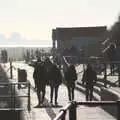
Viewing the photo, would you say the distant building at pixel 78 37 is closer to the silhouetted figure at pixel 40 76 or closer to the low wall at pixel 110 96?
the silhouetted figure at pixel 40 76

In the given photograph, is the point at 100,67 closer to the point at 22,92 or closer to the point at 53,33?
the point at 22,92

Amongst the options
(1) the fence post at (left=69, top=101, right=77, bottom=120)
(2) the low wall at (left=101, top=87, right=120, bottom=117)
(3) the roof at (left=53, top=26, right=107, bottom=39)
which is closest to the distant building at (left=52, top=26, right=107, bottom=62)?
(3) the roof at (left=53, top=26, right=107, bottom=39)

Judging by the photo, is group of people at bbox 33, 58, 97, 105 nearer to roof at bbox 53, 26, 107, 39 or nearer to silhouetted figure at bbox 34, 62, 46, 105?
silhouetted figure at bbox 34, 62, 46, 105

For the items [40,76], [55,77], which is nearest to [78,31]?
[40,76]

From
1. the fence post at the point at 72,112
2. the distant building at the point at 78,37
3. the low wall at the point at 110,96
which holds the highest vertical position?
the distant building at the point at 78,37

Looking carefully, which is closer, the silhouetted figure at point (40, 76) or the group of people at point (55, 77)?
the group of people at point (55, 77)

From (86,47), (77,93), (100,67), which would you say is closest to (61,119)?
(77,93)

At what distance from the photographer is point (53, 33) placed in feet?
159

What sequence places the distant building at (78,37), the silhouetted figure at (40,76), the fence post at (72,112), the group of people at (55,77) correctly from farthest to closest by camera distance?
the distant building at (78,37) < the silhouetted figure at (40,76) < the group of people at (55,77) < the fence post at (72,112)

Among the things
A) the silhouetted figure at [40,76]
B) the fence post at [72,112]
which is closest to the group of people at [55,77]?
the silhouetted figure at [40,76]

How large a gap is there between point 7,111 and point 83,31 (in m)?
32.4

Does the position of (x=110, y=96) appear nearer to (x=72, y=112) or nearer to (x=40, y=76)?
(x=40, y=76)

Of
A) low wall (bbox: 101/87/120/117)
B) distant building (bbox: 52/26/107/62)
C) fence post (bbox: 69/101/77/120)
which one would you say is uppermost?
distant building (bbox: 52/26/107/62)

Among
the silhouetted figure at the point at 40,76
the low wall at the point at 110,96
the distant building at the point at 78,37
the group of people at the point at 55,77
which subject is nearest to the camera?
the low wall at the point at 110,96
